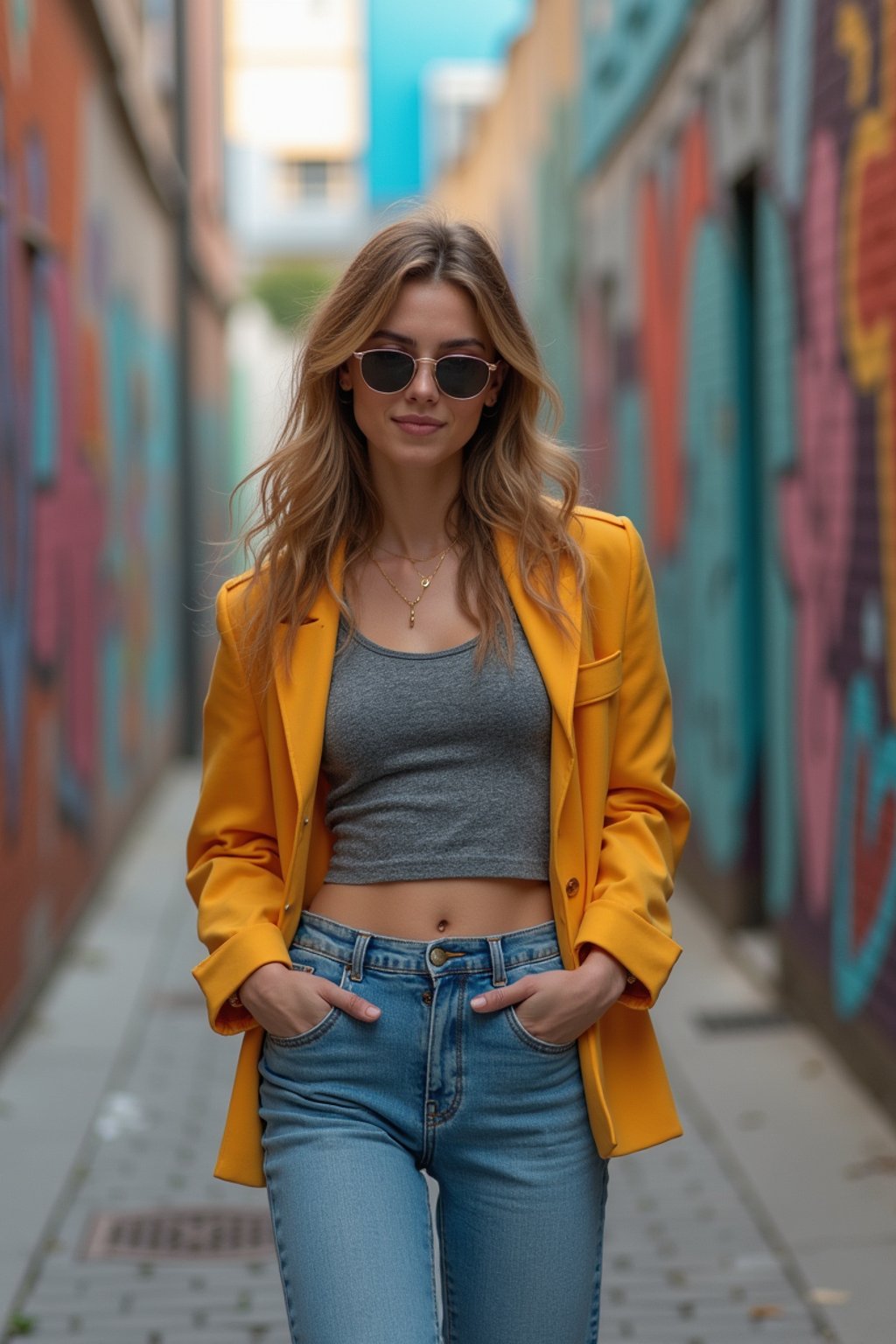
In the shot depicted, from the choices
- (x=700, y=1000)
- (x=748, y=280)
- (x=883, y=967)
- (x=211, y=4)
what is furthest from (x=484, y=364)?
(x=211, y=4)

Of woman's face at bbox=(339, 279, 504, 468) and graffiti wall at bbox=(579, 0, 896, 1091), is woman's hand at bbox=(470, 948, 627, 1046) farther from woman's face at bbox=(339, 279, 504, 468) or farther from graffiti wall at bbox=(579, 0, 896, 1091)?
graffiti wall at bbox=(579, 0, 896, 1091)

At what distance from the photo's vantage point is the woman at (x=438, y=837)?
2.51 m

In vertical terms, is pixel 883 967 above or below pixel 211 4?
below

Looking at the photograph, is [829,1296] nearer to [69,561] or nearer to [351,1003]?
[351,1003]

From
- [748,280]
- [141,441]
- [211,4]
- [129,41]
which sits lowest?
[141,441]

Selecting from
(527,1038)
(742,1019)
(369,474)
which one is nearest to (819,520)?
(742,1019)

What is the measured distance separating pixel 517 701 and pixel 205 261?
18606 millimetres

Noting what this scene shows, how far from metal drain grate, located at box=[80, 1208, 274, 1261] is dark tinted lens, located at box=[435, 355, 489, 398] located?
110 inches

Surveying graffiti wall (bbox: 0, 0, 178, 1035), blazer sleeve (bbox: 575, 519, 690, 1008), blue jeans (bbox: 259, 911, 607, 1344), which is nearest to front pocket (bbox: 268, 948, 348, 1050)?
blue jeans (bbox: 259, 911, 607, 1344)

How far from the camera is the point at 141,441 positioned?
12.9 meters

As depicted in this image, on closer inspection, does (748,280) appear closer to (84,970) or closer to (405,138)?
(84,970)

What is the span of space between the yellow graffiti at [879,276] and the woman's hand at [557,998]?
3.15 meters

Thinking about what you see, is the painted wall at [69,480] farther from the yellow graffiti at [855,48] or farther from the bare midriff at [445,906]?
the bare midriff at [445,906]

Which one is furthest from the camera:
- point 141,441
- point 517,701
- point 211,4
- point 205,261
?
point 211,4
